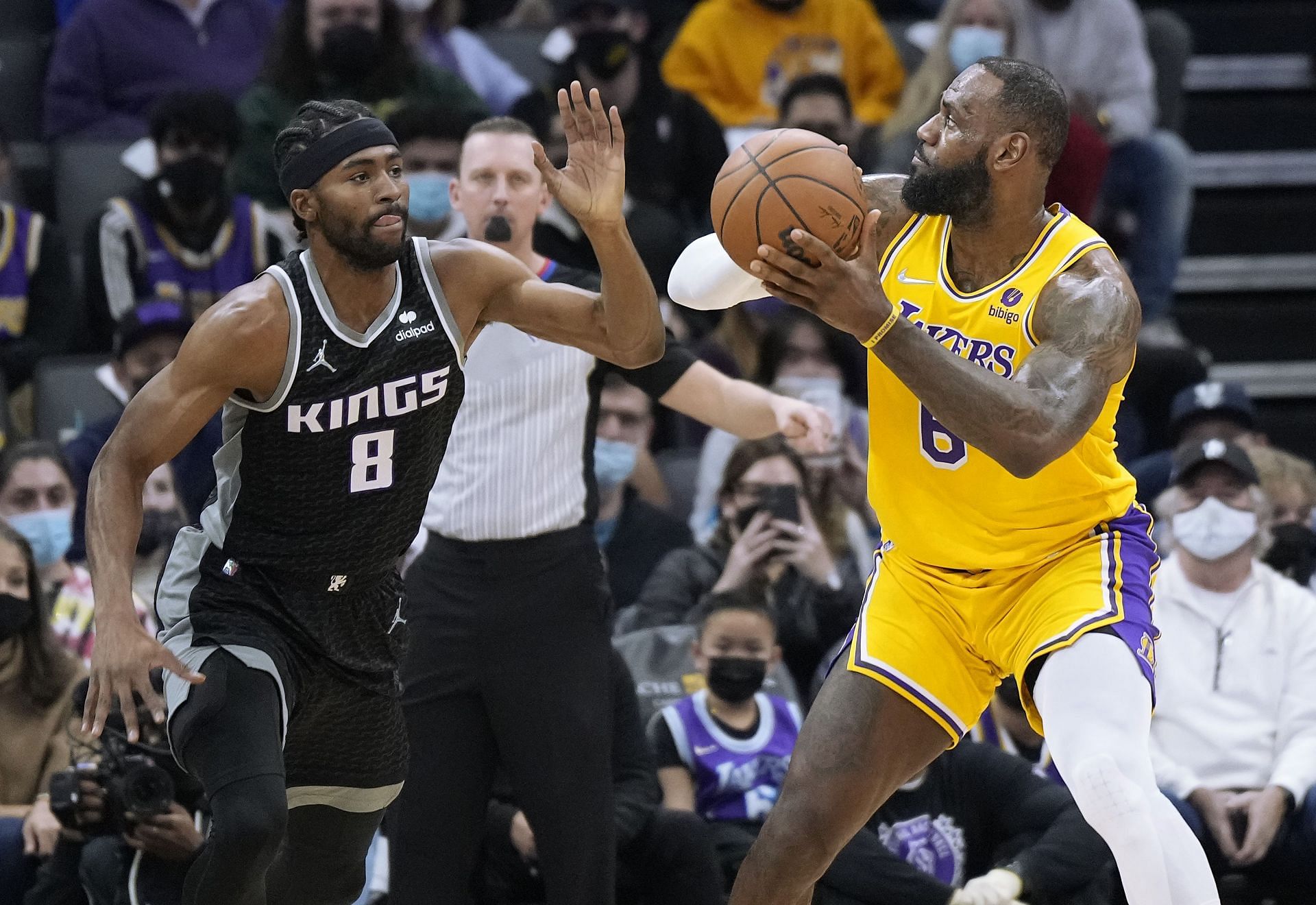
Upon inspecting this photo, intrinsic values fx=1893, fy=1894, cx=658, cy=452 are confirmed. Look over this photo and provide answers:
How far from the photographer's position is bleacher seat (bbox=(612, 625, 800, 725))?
6.70 m

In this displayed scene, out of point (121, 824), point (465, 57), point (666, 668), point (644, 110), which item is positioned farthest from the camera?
point (465, 57)

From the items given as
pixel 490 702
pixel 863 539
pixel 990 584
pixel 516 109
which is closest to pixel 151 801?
pixel 490 702

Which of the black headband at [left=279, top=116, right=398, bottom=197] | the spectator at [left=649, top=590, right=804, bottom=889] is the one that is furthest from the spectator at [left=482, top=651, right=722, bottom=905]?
the black headband at [left=279, top=116, right=398, bottom=197]

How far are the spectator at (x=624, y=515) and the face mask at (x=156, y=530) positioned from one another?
1.62m

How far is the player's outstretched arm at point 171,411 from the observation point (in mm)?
4145

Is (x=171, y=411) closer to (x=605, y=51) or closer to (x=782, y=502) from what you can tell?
(x=782, y=502)

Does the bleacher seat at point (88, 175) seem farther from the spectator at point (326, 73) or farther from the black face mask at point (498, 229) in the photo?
the black face mask at point (498, 229)

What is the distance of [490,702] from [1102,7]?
19.8 feet

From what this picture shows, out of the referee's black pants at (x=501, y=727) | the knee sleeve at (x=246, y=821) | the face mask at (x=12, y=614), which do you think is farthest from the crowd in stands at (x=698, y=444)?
the knee sleeve at (x=246, y=821)

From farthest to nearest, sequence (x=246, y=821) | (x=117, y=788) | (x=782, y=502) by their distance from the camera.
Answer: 1. (x=782, y=502)
2. (x=117, y=788)
3. (x=246, y=821)

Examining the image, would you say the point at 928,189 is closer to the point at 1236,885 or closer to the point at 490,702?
the point at 490,702

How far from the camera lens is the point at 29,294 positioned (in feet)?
25.9

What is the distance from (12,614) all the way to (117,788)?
2.91ft

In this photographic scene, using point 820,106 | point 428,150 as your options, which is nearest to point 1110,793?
point 428,150
